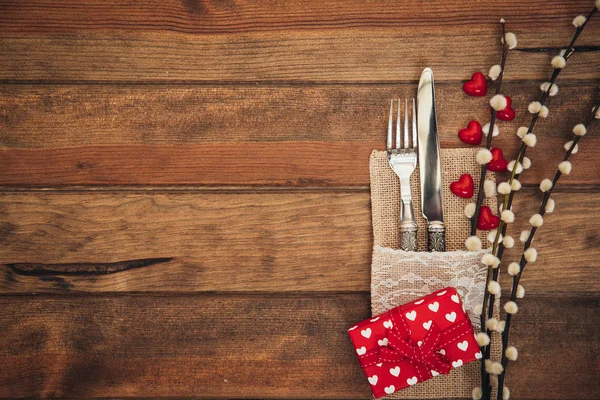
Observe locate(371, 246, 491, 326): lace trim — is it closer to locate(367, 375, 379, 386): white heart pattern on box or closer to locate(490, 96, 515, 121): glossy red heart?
locate(367, 375, 379, 386): white heart pattern on box

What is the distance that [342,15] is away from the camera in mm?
856

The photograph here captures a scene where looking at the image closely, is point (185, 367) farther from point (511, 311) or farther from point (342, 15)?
point (342, 15)

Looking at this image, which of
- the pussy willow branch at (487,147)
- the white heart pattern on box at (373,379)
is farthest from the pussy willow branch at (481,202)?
the white heart pattern on box at (373,379)

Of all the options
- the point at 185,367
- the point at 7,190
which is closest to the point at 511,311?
the point at 185,367

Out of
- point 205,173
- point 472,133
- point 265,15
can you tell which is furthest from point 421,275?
point 265,15

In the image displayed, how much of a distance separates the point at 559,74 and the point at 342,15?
0.38 meters

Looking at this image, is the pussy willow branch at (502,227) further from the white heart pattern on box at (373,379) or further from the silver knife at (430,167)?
the white heart pattern on box at (373,379)

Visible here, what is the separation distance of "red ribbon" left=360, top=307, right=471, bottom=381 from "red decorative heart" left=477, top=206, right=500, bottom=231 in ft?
0.54

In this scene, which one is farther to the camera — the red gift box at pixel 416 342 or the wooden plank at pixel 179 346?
the wooden plank at pixel 179 346

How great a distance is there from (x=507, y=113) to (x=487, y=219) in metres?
0.18

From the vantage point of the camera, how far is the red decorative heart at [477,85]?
0.83 metres

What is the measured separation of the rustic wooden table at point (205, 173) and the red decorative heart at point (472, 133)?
0.02 meters

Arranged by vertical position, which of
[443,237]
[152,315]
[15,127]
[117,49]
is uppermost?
[117,49]

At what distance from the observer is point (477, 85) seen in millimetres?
832
